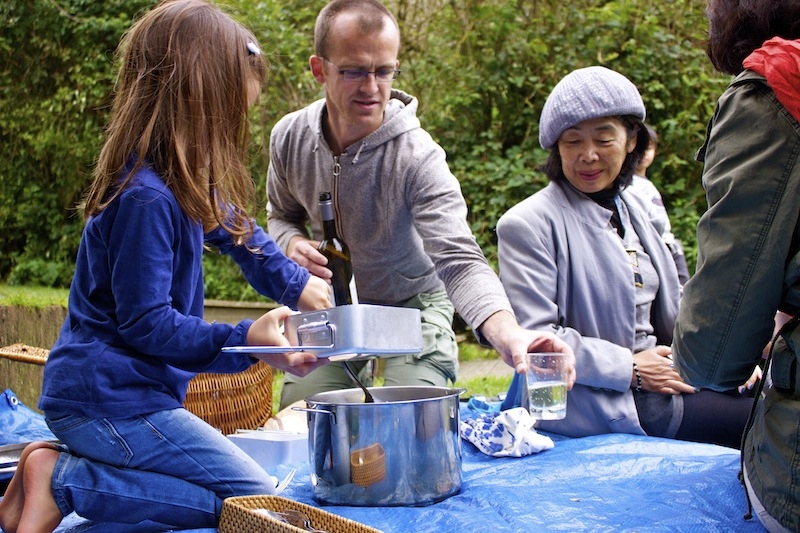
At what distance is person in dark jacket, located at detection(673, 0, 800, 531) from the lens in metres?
1.76

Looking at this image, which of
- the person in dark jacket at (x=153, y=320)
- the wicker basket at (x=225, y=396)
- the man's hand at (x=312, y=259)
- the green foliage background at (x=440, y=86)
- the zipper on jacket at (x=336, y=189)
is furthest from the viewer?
the green foliage background at (x=440, y=86)

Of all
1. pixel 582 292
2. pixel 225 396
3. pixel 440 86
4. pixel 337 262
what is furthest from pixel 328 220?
pixel 440 86

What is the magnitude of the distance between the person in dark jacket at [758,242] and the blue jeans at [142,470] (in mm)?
1173

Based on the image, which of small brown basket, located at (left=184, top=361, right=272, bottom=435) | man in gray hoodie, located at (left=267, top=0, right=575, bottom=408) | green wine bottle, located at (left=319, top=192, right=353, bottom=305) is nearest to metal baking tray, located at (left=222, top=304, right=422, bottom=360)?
man in gray hoodie, located at (left=267, top=0, right=575, bottom=408)

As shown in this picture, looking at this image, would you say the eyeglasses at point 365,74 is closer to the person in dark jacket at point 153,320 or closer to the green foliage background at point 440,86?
the person in dark jacket at point 153,320

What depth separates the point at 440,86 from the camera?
7.81m

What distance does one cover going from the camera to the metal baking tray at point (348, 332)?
2.00 m

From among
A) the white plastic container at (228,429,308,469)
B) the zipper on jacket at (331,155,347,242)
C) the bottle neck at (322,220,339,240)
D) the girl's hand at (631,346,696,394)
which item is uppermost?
the zipper on jacket at (331,155,347,242)

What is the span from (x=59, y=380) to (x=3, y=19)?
24.1ft

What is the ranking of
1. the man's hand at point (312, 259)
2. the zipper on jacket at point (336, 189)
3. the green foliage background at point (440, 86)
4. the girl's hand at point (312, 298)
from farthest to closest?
the green foliage background at point (440, 86), the zipper on jacket at point (336, 189), the man's hand at point (312, 259), the girl's hand at point (312, 298)

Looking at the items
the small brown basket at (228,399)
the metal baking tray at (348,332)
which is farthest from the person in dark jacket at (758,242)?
the small brown basket at (228,399)

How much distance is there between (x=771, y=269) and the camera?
5.89 ft

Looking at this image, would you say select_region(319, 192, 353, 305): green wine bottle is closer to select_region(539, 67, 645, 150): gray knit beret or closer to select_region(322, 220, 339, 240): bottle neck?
select_region(322, 220, 339, 240): bottle neck

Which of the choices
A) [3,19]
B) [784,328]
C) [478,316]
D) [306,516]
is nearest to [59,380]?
[306,516]
